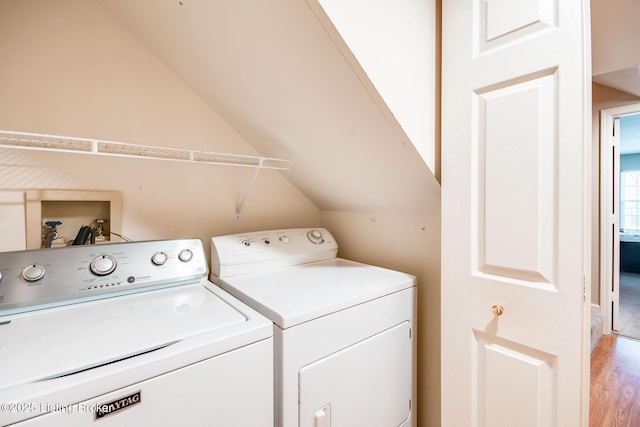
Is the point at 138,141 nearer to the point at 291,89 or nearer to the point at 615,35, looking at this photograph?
the point at 291,89

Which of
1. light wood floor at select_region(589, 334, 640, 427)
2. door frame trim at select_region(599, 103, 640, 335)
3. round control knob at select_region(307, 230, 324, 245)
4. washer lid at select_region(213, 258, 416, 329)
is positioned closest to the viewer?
washer lid at select_region(213, 258, 416, 329)

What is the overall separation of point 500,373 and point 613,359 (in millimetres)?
2752

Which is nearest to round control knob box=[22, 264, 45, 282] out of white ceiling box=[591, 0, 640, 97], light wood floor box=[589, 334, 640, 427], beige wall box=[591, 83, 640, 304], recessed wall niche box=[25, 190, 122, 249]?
recessed wall niche box=[25, 190, 122, 249]

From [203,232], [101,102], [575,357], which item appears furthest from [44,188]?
[575,357]

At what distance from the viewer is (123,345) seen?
753mm

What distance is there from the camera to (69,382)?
62 centimetres

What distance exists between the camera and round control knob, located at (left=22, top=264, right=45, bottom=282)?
38.0 inches

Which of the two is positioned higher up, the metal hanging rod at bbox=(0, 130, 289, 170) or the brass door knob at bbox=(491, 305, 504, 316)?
the metal hanging rod at bbox=(0, 130, 289, 170)

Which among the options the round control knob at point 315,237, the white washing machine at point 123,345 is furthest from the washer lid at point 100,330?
the round control knob at point 315,237

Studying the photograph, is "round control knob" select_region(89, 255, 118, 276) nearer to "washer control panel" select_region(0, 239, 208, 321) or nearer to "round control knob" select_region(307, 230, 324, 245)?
"washer control panel" select_region(0, 239, 208, 321)

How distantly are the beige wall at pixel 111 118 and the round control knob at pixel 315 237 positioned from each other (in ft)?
1.27

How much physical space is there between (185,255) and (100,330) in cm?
48

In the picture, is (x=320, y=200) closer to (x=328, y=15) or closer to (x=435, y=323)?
(x=435, y=323)

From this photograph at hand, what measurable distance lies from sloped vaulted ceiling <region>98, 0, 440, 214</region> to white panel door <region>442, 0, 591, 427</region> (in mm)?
262
